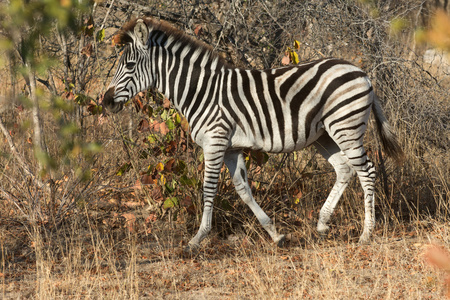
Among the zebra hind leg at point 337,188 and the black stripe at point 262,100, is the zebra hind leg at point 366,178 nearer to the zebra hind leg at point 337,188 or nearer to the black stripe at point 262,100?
the zebra hind leg at point 337,188

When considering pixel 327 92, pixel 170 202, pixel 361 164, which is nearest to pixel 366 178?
pixel 361 164

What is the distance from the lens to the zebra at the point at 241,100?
522 cm

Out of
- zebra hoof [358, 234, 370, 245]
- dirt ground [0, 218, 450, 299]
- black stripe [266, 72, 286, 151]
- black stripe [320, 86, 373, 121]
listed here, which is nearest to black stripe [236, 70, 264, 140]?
black stripe [266, 72, 286, 151]

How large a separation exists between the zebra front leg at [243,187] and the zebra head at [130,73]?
3.94 ft

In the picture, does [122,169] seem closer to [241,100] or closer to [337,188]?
[241,100]

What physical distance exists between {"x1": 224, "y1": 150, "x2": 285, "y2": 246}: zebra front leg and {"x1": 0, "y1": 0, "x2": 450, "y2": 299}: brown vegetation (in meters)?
0.18

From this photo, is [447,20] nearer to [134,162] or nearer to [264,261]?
[264,261]

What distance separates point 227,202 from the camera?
602cm

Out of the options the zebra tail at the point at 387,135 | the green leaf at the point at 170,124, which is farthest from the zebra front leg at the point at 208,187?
the zebra tail at the point at 387,135

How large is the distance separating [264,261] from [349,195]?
86.0 inches

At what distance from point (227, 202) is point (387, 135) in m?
1.98

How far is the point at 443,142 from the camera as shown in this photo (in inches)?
265

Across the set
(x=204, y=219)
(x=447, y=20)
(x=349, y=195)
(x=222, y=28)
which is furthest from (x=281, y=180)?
(x=447, y=20)

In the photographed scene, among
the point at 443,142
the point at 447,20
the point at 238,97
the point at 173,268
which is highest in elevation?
the point at 447,20
